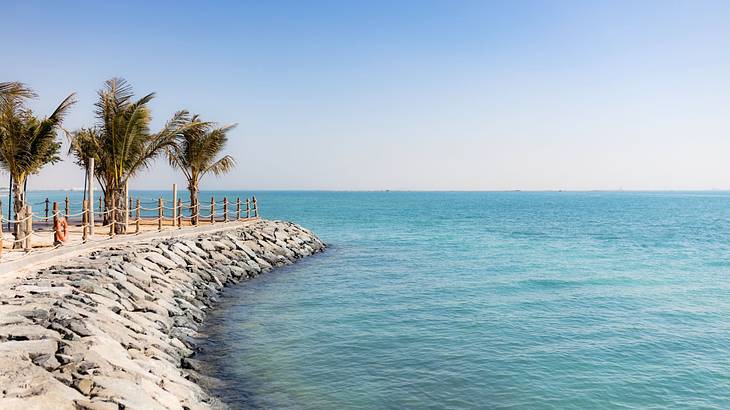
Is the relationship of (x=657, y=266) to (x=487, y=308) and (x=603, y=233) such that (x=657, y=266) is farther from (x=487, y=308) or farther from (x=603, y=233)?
(x=603, y=233)

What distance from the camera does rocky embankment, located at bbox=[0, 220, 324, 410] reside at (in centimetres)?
599

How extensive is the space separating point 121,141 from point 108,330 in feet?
46.9

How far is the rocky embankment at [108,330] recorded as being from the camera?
599 centimetres

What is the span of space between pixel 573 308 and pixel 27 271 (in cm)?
1378

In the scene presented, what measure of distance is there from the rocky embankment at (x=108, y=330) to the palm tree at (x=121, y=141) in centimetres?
529

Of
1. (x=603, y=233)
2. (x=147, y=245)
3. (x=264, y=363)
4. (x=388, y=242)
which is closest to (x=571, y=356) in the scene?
(x=264, y=363)

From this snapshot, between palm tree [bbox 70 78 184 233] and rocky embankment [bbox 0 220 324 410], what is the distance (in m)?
5.29

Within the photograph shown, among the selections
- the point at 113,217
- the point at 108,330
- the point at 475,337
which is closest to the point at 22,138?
the point at 113,217

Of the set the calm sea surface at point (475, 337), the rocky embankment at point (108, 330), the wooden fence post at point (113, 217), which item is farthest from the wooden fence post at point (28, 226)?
the calm sea surface at point (475, 337)

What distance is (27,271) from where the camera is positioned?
1216 cm

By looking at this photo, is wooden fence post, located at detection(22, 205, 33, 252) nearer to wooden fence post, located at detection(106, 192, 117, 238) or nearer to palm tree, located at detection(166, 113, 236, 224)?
wooden fence post, located at detection(106, 192, 117, 238)

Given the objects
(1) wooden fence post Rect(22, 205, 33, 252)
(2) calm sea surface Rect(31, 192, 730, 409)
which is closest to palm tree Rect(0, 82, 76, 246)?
(1) wooden fence post Rect(22, 205, 33, 252)

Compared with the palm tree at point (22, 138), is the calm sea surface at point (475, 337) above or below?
below

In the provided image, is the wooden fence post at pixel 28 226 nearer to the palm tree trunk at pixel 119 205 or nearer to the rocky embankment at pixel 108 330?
the rocky embankment at pixel 108 330
